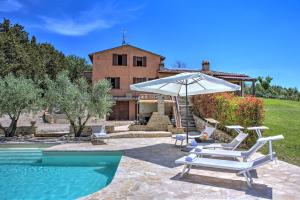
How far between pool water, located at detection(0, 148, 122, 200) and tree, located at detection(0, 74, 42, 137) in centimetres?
362

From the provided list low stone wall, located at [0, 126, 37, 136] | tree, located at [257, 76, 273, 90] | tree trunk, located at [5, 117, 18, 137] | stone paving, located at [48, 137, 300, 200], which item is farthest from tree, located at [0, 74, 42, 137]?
tree, located at [257, 76, 273, 90]

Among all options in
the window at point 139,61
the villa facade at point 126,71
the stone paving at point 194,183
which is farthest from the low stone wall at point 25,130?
the window at point 139,61

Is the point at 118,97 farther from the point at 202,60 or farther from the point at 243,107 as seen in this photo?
the point at 243,107

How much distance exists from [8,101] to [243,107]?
14.1 meters

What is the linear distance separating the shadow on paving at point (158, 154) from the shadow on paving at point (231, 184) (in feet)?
5.13

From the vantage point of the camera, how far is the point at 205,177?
25.9 ft

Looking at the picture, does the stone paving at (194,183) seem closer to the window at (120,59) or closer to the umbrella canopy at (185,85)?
the umbrella canopy at (185,85)

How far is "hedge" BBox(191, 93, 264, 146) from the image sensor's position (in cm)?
1309

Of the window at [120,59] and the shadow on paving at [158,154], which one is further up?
the window at [120,59]

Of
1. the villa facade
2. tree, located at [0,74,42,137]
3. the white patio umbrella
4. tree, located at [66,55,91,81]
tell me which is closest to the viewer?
the white patio umbrella

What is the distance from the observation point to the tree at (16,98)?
1652cm

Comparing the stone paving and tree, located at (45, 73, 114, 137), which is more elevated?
tree, located at (45, 73, 114, 137)

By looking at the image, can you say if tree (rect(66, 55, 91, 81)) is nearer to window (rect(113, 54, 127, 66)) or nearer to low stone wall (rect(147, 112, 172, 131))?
window (rect(113, 54, 127, 66))

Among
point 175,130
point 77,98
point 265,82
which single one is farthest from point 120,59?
point 265,82
